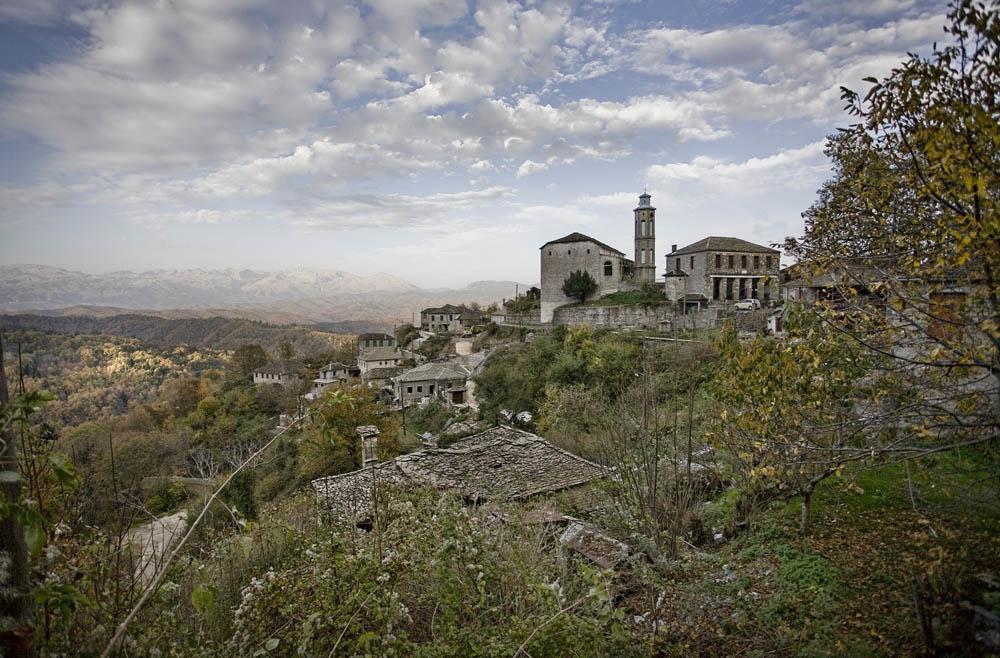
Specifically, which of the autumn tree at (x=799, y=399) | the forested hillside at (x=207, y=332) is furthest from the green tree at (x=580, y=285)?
the forested hillside at (x=207, y=332)

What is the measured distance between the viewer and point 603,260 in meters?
39.8

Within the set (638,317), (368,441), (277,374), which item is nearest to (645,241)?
(638,317)

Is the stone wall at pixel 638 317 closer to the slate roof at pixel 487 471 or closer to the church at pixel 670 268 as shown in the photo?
the church at pixel 670 268

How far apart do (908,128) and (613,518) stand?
19.8 ft

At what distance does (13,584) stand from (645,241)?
41082 millimetres

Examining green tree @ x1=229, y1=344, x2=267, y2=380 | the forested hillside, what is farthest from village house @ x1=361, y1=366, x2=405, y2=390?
the forested hillside

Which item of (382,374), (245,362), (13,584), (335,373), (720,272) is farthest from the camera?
(245,362)

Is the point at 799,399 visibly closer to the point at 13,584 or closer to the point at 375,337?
the point at 13,584

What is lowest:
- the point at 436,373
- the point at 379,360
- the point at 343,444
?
the point at 379,360

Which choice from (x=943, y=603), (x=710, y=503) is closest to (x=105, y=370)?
(x=710, y=503)

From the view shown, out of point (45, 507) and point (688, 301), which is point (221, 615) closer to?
point (45, 507)

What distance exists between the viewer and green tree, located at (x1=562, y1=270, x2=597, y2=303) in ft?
127

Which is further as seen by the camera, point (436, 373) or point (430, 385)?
point (436, 373)

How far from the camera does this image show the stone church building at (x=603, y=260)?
129 ft
